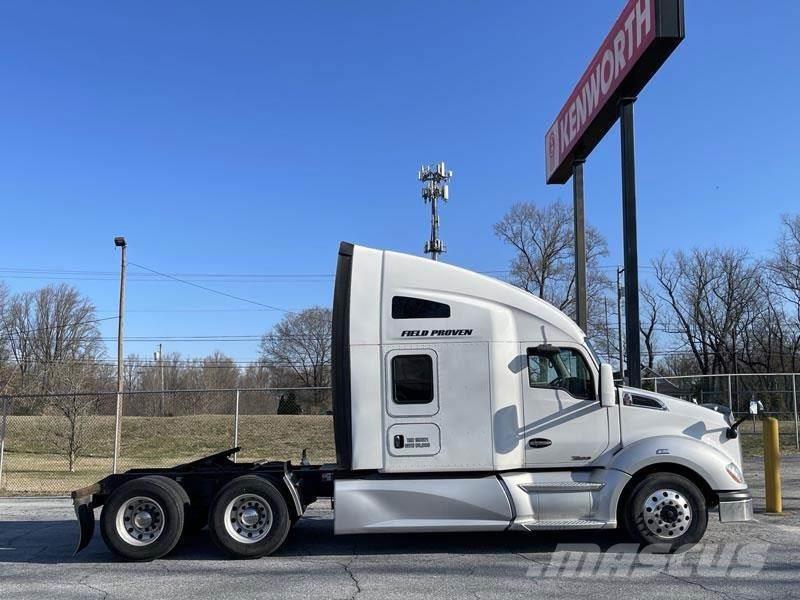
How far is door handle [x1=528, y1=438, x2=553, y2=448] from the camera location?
24.1 feet

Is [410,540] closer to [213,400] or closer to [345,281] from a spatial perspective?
[345,281]

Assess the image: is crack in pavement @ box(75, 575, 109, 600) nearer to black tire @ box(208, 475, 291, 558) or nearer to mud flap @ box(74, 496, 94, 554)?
mud flap @ box(74, 496, 94, 554)

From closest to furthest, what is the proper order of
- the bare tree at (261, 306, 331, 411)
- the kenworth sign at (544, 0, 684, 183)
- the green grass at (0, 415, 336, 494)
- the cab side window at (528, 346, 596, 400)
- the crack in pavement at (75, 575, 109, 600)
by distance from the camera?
the crack in pavement at (75, 575, 109, 600) → the cab side window at (528, 346, 596, 400) → the kenworth sign at (544, 0, 684, 183) → the green grass at (0, 415, 336, 494) → the bare tree at (261, 306, 331, 411)

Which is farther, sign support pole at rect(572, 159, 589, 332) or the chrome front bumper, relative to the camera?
sign support pole at rect(572, 159, 589, 332)

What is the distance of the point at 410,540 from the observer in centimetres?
799

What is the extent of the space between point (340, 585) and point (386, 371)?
7.36 ft

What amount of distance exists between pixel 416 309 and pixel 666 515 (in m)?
3.42

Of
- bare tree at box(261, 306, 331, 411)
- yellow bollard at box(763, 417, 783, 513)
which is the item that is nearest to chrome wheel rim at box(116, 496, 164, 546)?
yellow bollard at box(763, 417, 783, 513)

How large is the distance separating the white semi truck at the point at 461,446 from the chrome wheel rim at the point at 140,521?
0.04ft

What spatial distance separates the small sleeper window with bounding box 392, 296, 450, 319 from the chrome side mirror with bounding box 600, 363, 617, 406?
1.85 m

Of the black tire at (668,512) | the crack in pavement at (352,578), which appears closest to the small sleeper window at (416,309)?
the crack in pavement at (352,578)

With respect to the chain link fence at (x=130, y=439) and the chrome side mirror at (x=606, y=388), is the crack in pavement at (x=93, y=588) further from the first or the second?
the chain link fence at (x=130, y=439)

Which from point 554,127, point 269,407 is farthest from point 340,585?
point 269,407

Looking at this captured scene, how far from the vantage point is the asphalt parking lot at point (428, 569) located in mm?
5863
